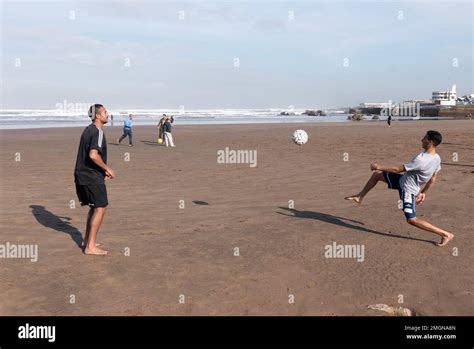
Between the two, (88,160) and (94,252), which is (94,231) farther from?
(88,160)

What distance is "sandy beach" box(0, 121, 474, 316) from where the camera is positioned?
5285 millimetres

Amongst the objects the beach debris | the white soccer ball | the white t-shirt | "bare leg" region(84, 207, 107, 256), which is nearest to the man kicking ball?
the white t-shirt

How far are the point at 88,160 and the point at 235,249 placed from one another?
8.88 ft

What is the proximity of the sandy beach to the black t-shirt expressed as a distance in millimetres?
1220

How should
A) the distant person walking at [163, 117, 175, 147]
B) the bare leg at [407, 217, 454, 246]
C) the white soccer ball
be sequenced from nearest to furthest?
Answer: the bare leg at [407, 217, 454, 246] < the white soccer ball < the distant person walking at [163, 117, 175, 147]

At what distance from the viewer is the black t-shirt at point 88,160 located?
6.59 m

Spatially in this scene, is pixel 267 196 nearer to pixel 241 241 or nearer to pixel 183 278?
pixel 241 241

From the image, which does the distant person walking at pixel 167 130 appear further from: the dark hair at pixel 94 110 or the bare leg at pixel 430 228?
the bare leg at pixel 430 228

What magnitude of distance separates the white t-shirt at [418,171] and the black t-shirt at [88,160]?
4734mm

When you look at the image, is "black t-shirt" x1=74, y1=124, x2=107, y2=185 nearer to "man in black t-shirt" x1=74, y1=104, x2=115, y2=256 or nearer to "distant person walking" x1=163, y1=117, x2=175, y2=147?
"man in black t-shirt" x1=74, y1=104, x2=115, y2=256

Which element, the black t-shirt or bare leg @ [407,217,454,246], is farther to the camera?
bare leg @ [407,217,454,246]

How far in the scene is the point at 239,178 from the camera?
562 inches

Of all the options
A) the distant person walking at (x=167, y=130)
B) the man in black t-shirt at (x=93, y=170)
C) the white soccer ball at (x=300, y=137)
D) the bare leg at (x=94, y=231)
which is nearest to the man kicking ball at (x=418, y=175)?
the man in black t-shirt at (x=93, y=170)

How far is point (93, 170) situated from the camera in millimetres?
6723
